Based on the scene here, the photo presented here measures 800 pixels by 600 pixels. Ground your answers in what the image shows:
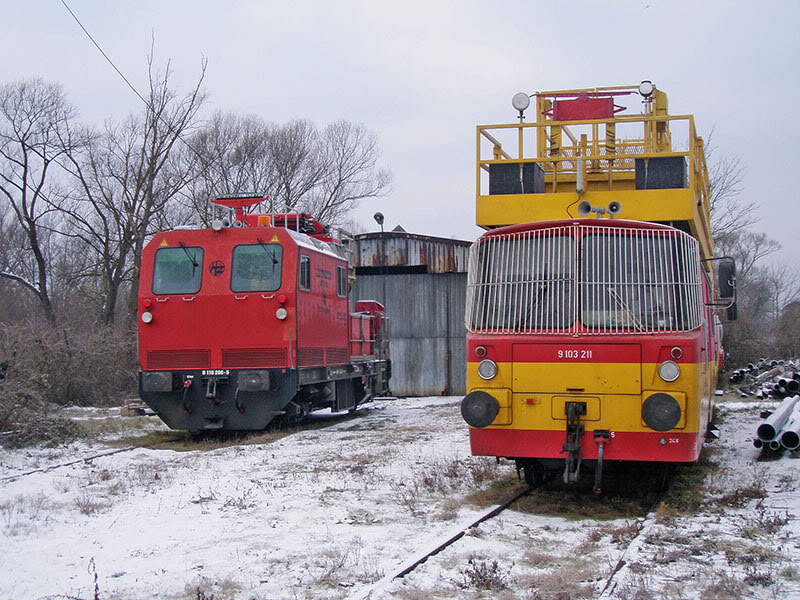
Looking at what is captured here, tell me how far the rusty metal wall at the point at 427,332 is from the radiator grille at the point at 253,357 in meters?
11.5

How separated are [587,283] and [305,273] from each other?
7292 millimetres

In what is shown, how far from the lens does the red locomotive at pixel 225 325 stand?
13773 mm

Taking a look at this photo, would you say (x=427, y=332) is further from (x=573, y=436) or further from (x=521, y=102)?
(x=573, y=436)

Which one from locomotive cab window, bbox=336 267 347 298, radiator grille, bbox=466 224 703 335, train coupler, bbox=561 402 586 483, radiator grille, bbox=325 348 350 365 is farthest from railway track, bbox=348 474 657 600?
locomotive cab window, bbox=336 267 347 298

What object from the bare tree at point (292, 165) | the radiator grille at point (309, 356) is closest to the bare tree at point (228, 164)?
the bare tree at point (292, 165)

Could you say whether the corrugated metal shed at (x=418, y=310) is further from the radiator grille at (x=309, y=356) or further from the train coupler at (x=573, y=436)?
the train coupler at (x=573, y=436)

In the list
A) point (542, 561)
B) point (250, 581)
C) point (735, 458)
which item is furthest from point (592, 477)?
point (250, 581)

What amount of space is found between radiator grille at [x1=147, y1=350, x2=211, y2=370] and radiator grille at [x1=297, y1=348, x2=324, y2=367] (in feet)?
4.84

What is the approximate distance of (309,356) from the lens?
14625 mm

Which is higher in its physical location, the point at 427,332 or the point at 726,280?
the point at 726,280

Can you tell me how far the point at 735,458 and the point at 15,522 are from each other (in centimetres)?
833

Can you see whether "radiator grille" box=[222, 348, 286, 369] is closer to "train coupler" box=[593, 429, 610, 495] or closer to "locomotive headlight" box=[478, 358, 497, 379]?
"locomotive headlight" box=[478, 358, 497, 379]

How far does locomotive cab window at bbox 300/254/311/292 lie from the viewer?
14219 millimetres

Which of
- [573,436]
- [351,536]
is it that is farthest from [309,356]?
[351,536]
